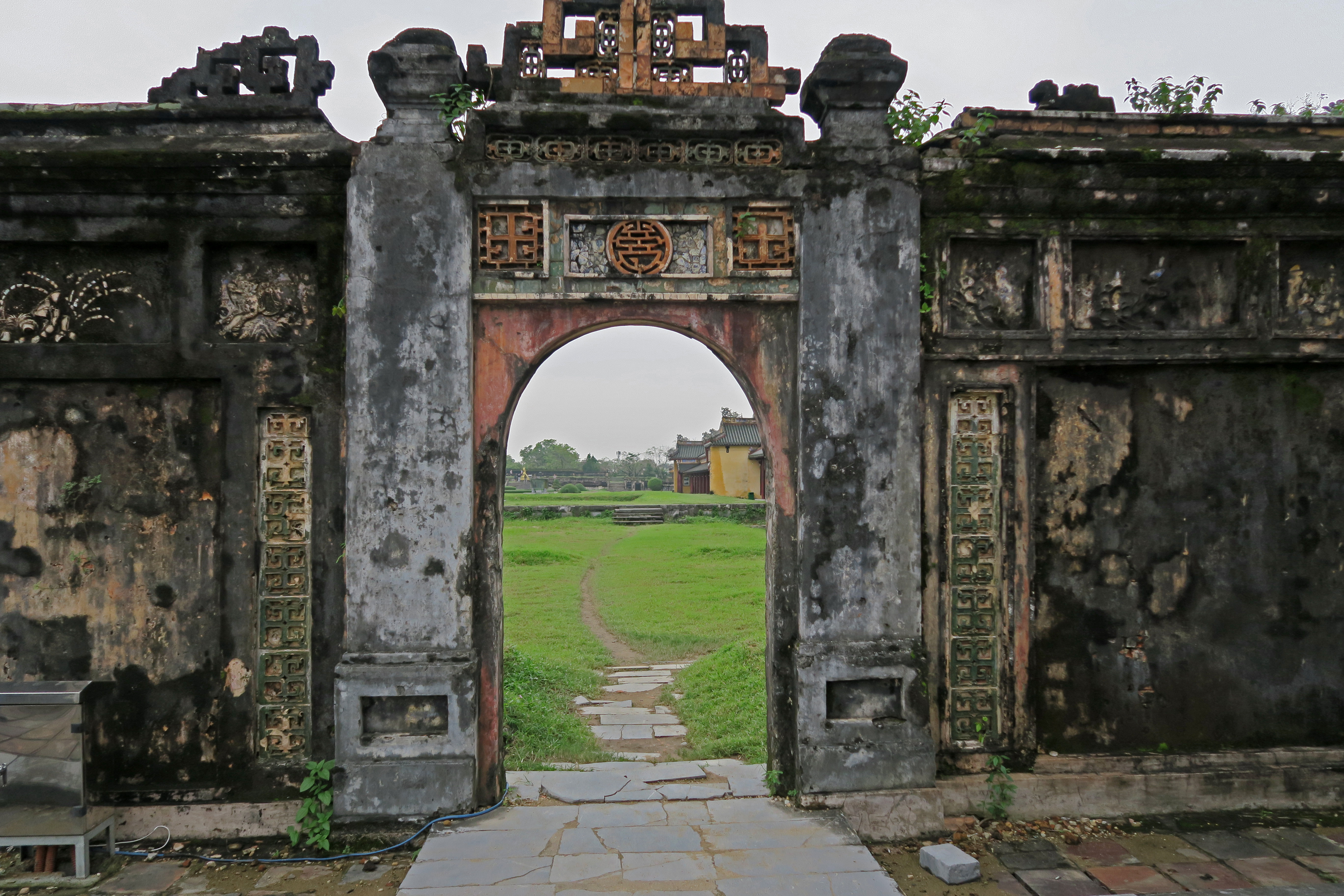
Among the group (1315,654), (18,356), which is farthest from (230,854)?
(1315,654)

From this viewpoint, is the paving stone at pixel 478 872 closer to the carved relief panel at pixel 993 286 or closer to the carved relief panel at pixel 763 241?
the carved relief panel at pixel 763 241

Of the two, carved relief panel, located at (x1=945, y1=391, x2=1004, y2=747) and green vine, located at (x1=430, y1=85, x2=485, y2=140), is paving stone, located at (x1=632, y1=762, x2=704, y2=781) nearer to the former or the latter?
carved relief panel, located at (x1=945, y1=391, x2=1004, y2=747)

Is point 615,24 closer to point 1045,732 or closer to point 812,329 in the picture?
point 812,329

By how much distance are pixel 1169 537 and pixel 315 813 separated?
524 centimetres

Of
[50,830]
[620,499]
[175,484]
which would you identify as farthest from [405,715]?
[620,499]

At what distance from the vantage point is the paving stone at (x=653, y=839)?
12.3 feet

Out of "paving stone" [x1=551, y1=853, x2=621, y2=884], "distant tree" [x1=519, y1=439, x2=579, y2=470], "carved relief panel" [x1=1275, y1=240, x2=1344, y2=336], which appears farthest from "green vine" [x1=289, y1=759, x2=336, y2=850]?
"distant tree" [x1=519, y1=439, x2=579, y2=470]

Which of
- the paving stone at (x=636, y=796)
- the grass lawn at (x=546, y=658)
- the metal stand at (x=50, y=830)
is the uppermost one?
the metal stand at (x=50, y=830)

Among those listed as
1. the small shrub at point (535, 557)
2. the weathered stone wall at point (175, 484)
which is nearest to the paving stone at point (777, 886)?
the weathered stone wall at point (175, 484)

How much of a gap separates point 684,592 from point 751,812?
8.40 m

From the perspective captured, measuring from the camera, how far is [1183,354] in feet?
14.6

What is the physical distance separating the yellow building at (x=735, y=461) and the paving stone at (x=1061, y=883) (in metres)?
35.2

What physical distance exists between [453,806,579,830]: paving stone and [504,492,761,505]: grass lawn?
24.2 meters

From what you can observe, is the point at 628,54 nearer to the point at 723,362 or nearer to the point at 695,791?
the point at 723,362
